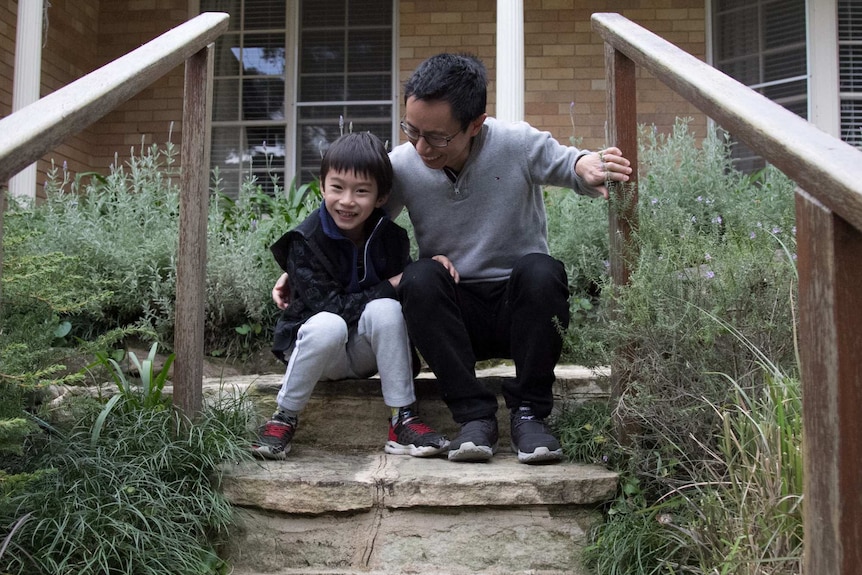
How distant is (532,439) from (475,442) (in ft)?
0.50

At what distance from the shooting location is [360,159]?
245 cm

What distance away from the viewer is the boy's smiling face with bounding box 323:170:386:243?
2.45m

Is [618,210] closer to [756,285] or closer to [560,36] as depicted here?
[756,285]

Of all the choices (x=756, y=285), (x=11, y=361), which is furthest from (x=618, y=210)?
(x=11, y=361)

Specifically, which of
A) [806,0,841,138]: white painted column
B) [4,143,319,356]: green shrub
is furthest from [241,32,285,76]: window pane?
[806,0,841,138]: white painted column

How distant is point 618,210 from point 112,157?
5.61m

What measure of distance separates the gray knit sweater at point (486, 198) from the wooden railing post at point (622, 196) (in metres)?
0.26

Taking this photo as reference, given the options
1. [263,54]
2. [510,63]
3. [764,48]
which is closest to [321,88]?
[263,54]

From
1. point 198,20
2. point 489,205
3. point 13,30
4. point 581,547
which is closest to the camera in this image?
point 581,547

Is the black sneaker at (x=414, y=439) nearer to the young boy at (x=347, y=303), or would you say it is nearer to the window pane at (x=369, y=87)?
the young boy at (x=347, y=303)

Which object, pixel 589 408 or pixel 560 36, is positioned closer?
pixel 589 408

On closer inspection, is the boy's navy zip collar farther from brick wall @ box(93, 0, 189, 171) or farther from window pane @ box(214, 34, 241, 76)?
window pane @ box(214, 34, 241, 76)

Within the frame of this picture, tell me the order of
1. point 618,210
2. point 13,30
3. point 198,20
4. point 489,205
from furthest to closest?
1. point 13,30
2. point 489,205
3. point 198,20
4. point 618,210

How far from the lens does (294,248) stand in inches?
99.3
